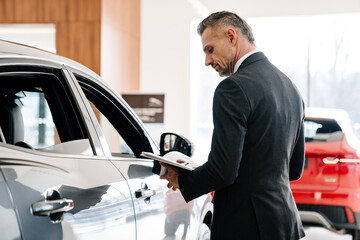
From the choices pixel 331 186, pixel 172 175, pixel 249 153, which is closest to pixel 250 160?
pixel 249 153

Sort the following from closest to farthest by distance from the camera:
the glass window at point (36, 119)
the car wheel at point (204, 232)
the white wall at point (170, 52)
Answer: the glass window at point (36, 119)
the car wheel at point (204, 232)
the white wall at point (170, 52)

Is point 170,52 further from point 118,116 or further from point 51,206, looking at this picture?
point 51,206

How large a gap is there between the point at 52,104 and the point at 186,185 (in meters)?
0.60

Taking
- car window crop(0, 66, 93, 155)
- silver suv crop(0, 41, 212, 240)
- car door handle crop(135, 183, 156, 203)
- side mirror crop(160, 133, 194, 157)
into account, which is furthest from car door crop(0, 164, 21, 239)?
side mirror crop(160, 133, 194, 157)

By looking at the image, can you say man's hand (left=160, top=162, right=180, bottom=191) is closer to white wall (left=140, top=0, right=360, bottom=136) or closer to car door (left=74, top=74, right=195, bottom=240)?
car door (left=74, top=74, right=195, bottom=240)

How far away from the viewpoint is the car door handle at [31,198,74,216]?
1.54 meters

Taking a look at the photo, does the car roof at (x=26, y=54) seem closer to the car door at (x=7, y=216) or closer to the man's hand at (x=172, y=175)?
the car door at (x=7, y=216)

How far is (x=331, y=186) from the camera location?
5.09 m

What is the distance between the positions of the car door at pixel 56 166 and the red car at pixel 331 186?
3.08 metres

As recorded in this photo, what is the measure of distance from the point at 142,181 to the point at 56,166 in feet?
2.37

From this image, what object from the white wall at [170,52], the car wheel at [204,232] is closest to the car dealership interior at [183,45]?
the white wall at [170,52]

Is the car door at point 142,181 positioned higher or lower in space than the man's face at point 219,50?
lower

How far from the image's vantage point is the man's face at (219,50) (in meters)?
2.13

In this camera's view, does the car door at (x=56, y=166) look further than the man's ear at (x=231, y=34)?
No
